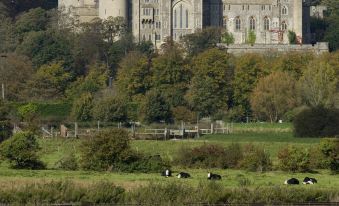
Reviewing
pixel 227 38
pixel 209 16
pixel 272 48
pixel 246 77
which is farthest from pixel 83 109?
pixel 209 16

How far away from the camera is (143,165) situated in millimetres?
68500

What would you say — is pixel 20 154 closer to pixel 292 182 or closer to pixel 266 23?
pixel 292 182

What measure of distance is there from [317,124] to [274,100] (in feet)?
58.7

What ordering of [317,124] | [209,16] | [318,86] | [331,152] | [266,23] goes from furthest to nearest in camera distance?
[209,16] < [266,23] < [318,86] < [317,124] < [331,152]

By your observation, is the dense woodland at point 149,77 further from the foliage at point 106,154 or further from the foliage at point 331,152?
the foliage at point 331,152

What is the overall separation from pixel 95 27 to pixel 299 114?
159 ft

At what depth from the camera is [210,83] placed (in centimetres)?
11125

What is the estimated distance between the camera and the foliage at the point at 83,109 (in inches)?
4048

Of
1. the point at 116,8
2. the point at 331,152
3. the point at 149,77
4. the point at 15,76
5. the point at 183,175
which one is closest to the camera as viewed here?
the point at 183,175

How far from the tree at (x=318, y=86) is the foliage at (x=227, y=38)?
95.6 ft

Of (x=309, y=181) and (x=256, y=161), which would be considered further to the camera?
(x=256, y=161)

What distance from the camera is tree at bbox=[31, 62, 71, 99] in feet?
380

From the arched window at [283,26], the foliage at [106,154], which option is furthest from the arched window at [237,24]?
the foliage at [106,154]

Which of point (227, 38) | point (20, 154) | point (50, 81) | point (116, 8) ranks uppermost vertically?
point (116, 8)
